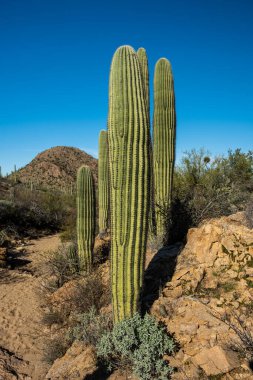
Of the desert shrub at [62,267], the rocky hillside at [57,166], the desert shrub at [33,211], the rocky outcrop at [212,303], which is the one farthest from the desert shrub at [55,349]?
the rocky hillside at [57,166]

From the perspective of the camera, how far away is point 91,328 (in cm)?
457

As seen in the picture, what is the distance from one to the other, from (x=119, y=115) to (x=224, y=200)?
4.93 metres

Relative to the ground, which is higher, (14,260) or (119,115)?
(119,115)

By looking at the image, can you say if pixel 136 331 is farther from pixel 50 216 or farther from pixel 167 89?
pixel 50 216

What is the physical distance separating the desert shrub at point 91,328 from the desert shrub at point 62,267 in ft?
7.00

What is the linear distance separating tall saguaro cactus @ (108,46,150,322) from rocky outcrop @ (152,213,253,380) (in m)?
0.62

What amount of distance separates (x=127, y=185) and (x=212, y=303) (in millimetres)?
1928

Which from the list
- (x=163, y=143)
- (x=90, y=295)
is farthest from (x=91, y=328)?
(x=163, y=143)

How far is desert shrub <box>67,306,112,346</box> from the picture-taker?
174 inches

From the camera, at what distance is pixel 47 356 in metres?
4.71

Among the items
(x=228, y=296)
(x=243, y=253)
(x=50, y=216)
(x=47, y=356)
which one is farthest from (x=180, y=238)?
(x=50, y=216)

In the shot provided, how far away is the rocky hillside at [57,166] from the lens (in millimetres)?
44750

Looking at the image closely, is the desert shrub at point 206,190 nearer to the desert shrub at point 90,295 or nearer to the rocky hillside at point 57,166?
the desert shrub at point 90,295

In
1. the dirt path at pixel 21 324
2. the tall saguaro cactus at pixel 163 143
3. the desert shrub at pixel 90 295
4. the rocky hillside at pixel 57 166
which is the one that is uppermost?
the rocky hillside at pixel 57 166
